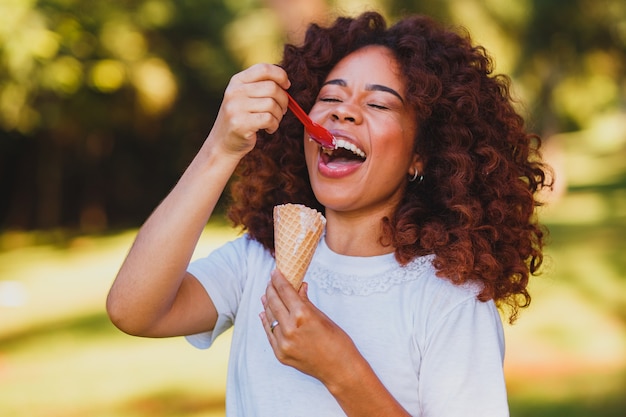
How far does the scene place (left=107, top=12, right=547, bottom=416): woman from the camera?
1.88 meters

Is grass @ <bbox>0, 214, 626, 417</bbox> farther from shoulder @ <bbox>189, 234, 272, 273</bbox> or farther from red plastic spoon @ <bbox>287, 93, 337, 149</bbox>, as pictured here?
red plastic spoon @ <bbox>287, 93, 337, 149</bbox>

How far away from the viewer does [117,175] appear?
721 inches

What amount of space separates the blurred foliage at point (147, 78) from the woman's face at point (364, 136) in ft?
32.0

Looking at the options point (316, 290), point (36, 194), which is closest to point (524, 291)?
point (316, 290)

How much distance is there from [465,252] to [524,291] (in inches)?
11.5

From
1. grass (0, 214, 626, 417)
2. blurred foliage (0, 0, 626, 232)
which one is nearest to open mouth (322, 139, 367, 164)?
grass (0, 214, 626, 417)

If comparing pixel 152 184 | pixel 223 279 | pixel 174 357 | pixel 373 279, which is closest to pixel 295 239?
pixel 373 279

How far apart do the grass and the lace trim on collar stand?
2609 mm

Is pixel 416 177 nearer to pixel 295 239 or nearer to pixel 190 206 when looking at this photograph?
pixel 295 239

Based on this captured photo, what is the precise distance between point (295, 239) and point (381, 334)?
307mm

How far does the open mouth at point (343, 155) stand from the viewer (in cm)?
219

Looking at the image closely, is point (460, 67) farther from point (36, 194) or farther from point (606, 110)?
point (606, 110)

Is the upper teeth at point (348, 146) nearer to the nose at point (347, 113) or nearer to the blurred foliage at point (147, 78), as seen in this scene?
the nose at point (347, 113)

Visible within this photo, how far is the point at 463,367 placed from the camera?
72.8 inches
